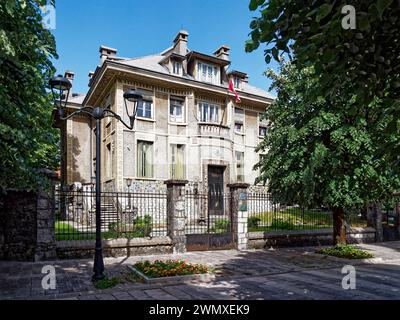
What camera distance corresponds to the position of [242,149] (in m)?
25.7

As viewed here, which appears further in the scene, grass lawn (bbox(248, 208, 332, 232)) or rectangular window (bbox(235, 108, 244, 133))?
rectangular window (bbox(235, 108, 244, 133))

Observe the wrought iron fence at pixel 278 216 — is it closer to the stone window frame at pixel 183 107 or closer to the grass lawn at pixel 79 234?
the grass lawn at pixel 79 234

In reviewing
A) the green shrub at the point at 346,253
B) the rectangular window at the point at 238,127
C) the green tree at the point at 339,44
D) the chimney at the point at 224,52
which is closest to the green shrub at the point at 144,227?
the green shrub at the point at 346,253

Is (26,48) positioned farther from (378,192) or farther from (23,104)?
(378,192)

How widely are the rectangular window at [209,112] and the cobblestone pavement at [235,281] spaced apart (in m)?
13.6

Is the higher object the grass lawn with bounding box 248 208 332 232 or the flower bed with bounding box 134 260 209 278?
the grass lawn with bounding box 248 208 332 232

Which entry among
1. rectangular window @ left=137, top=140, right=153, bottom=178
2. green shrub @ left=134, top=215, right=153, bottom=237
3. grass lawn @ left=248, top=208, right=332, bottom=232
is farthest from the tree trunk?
rectangular window @ left=137, top=140, right=153, bottom=178

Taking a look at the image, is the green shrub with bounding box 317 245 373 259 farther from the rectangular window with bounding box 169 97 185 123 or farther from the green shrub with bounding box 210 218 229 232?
the rectangular window with bounding box 169 97 185 123

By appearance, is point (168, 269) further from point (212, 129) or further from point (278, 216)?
point (212, 129)

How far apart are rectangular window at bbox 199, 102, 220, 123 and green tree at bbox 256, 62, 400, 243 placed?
11.4m

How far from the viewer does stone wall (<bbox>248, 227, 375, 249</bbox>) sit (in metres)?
A: 13.9

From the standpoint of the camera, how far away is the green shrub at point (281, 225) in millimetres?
15188

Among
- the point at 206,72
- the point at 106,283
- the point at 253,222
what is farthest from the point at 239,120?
the point at 106,283

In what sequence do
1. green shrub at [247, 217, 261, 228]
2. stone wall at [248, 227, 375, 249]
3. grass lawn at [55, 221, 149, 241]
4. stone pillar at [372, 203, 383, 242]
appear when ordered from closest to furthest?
grass lawn at [55, 221, 149, 241], stone wall at [248, 227, 375, 249], green shrub at [247, 217, 261, 228], stone pillar at [372, 203, 383, 242]
